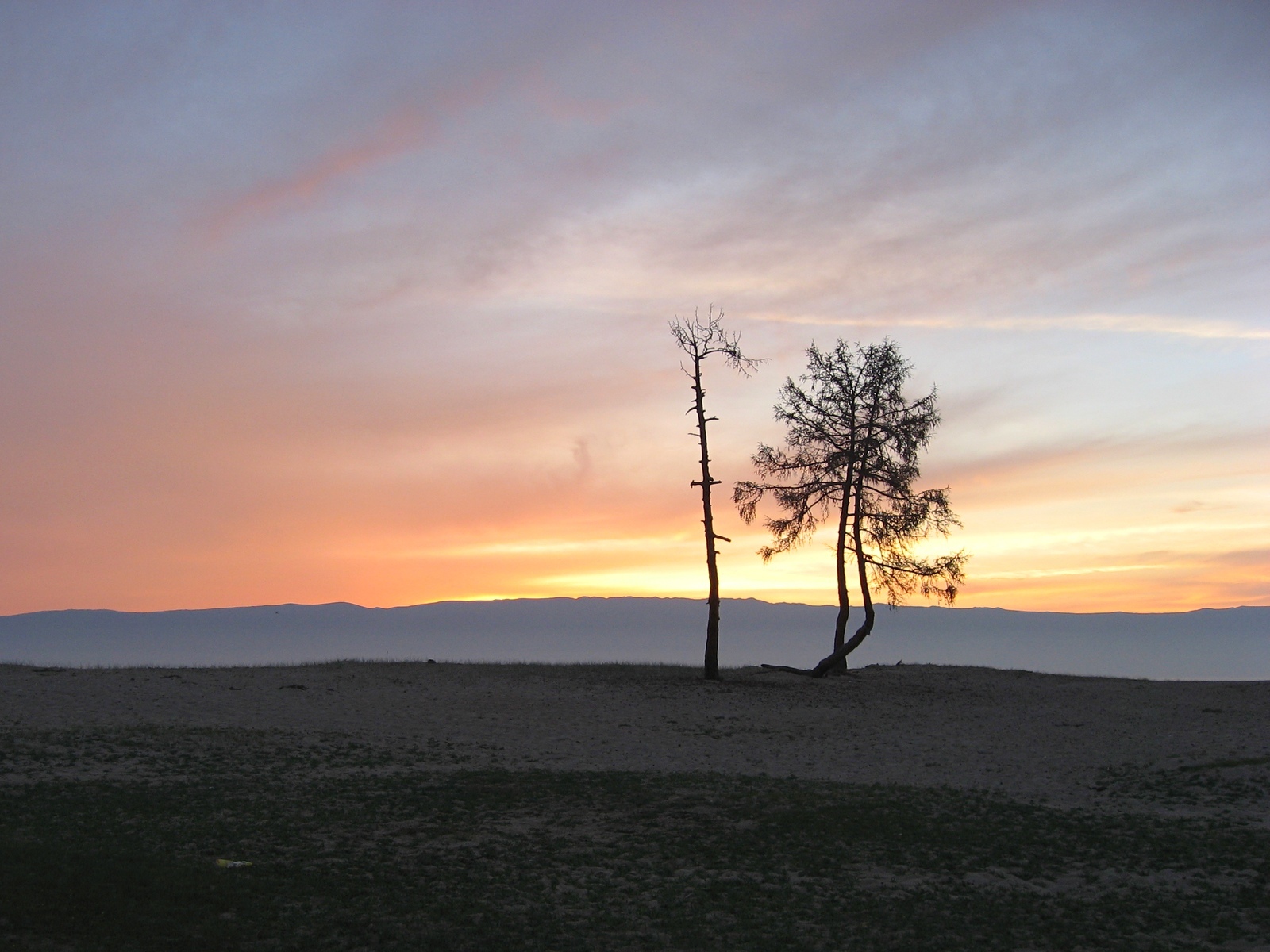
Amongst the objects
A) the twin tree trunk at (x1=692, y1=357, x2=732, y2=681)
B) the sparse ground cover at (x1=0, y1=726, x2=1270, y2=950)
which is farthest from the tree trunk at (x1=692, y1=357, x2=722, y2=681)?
the sparse ground cover at (x1=0, y1=726, x2=1270, y2=950)

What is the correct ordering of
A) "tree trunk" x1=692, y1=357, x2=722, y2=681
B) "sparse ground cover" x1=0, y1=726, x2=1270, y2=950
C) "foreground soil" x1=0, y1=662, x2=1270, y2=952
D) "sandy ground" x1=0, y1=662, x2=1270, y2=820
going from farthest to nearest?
"tree trunk" x1=692, y1=357, x2=722, y2=681 → "sandy ground" x1=0, y1=662, x2=1270, y2=820 → "foreground soil" x1=0, y1=662, x2=1270, y2=952 → "sparse ground cover" x1=0, y1=726, x2=1270, y2=950

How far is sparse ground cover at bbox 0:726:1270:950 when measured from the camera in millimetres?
10109

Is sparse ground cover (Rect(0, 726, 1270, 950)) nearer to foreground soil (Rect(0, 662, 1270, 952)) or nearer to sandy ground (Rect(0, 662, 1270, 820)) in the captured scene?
foreground soil (Rect(0, 662, 1270, 952))

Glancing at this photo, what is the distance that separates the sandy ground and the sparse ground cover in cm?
171

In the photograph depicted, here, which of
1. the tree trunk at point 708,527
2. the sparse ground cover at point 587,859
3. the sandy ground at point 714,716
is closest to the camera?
the sparse ground cover at point 587,859

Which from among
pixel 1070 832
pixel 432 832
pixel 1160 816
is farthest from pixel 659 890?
pixel 1160 816

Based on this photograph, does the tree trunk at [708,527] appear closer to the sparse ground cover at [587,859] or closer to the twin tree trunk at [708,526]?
the twin tree trunk at [708,526]

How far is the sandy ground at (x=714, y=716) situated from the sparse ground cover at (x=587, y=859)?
1.71m

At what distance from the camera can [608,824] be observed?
1428cm

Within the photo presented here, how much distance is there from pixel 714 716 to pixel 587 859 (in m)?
13.3

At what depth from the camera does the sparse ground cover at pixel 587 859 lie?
10.1 m

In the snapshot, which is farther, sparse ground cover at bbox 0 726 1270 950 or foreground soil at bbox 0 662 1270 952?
foreground soil at bbox 0 662 1270 952

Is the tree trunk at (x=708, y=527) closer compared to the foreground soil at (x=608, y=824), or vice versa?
the foreground soil at (x=608, y=824)

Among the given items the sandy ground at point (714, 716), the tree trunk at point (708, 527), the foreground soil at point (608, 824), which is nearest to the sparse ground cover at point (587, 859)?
the foreground soil at point (608, 824)
